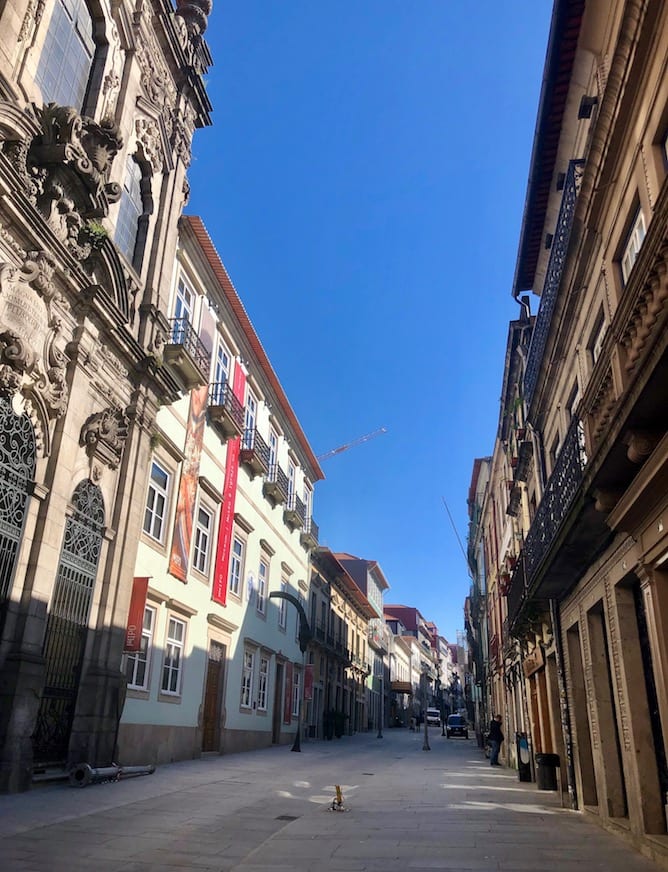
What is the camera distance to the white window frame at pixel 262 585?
23.8 m

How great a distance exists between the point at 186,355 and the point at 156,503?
3.43 meters

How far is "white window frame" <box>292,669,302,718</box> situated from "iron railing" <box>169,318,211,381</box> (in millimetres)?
15661

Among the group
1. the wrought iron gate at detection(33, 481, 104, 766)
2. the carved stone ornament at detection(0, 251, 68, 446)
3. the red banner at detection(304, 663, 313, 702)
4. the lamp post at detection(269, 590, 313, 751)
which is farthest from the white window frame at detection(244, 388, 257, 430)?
the carved stone ornament at detection(0, 251, 68, 446)

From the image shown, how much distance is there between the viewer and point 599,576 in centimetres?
941

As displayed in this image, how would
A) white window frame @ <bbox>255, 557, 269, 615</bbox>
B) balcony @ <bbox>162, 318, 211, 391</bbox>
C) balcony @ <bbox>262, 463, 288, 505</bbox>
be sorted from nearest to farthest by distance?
balcony @ <bbox>162, 318, 211, 391</bbox> → white window frame @ <bbox>255, 557, 269, 615</bbox> → balcony @ <bbox>262, 463, 288, 505</bbox>

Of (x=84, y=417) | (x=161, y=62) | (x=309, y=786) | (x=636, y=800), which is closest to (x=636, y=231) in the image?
(x=636, y=800)

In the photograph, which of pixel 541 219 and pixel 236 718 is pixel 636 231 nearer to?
pixel 541 219

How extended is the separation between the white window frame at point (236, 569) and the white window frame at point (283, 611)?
5.27 m

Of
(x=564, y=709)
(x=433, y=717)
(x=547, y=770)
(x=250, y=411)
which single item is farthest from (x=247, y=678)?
(x=433, y=717)

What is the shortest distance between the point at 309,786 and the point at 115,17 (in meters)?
15.2

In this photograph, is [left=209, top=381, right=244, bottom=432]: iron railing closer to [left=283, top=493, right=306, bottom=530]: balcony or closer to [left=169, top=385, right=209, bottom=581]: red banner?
[left=169, top=385, right=209, bottom=581]: red banner

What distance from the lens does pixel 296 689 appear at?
1131 inches

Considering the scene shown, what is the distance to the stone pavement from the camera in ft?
20.6

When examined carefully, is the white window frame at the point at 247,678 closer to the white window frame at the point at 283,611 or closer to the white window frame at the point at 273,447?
the white window frame at the point at 283,611
